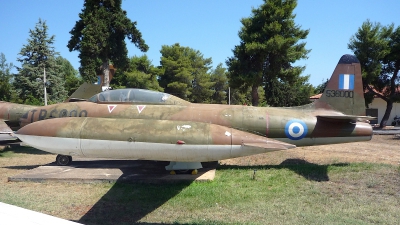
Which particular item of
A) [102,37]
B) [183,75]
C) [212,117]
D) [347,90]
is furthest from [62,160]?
[183,75]

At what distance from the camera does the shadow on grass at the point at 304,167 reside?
29.3 feet

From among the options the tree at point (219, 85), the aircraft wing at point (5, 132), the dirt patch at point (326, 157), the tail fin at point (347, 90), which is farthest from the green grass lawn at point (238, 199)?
the tree at point (219, 85)

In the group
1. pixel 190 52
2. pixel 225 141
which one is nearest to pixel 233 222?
pixel 225 141

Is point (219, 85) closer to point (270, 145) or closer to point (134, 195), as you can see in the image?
point (134, 195)

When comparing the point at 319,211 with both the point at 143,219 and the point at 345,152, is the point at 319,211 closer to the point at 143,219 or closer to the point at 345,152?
the point at 143,219

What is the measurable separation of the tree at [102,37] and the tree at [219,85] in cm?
3717

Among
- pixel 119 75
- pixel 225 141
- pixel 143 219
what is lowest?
pixel 143 219

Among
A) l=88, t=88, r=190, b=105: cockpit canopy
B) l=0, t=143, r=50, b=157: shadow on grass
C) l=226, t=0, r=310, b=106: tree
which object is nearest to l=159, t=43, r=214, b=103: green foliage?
l=226, t=0, r=310, b=106: tree

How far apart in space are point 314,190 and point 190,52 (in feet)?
174

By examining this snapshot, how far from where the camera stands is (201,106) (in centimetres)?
989

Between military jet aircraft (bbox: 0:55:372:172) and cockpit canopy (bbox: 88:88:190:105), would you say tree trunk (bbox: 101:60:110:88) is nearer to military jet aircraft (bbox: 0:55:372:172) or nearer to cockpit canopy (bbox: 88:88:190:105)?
military jet aircraft (bbox: 0:55:372:172)

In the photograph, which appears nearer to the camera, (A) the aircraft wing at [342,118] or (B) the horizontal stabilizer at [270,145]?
(B) the horizontal stabilizer at [270,145]

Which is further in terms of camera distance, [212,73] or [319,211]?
[212,73]

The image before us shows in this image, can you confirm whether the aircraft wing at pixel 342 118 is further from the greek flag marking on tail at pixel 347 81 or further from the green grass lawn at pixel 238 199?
the green grass lawn at pixel 238 199
